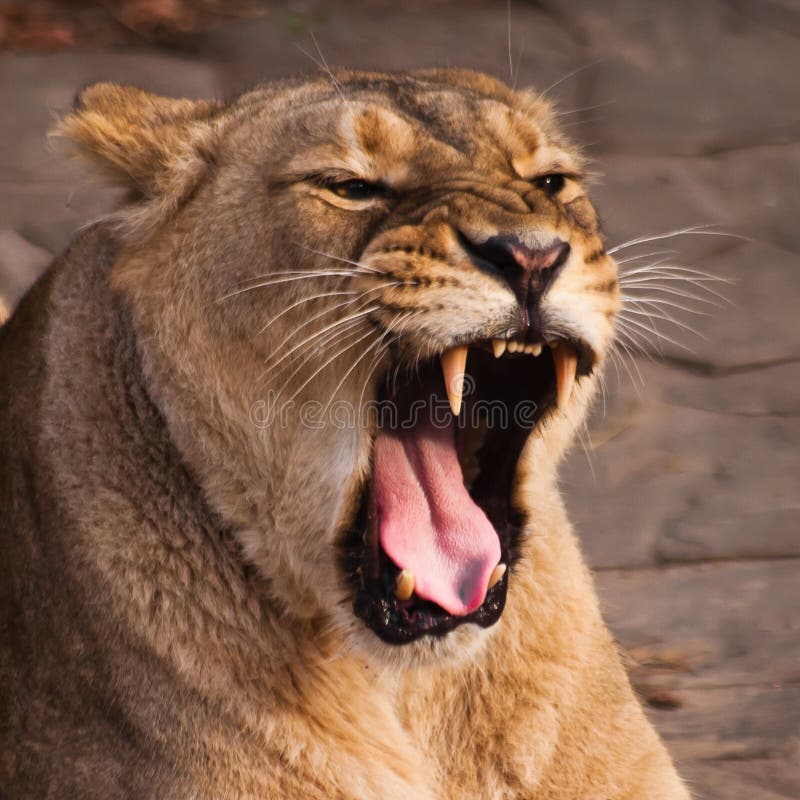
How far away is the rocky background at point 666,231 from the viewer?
4578mm

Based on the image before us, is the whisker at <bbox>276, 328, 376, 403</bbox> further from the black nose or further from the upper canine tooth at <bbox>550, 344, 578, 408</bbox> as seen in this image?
the upper canine tooth at <bbox>550, 344, 578, 408</bbox>

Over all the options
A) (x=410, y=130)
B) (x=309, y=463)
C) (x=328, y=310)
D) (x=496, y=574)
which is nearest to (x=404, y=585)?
(x=496, y=574)

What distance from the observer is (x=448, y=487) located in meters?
3.21

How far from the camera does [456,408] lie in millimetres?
2812

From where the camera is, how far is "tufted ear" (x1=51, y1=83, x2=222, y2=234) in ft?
10.5

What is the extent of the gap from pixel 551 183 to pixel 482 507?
717mm

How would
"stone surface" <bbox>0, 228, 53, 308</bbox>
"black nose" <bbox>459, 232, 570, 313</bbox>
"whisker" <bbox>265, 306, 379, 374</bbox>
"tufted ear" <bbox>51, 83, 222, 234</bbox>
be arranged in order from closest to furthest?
"black nose" <bbox>459, 232, 570, 313</bbox>, "whisker" <bbox>265, 306, 379, 374</bbox>, "tufted ear" <bbox>51, 83, 222, 234</bbox>, "stone surface" <bbox>0, 228, 53, 308</bbox>

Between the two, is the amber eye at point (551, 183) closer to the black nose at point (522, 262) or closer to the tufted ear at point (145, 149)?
the black nose at point (522, 262)

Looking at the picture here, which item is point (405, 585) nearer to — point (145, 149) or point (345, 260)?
point (345, 260)

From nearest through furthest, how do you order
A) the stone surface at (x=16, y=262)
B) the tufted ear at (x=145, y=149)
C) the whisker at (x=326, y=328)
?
the whisker at (x=326, y=328) < the tufted ear at (x=145, y=149) < the stone surface at (x=16, y=262)

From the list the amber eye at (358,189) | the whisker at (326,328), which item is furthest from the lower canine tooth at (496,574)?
the amber eye at (358,189)

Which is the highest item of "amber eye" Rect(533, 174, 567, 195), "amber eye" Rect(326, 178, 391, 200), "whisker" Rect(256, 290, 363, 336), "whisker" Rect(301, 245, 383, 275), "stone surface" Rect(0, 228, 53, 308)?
"amber eye" Rect(533, 174, 567, 195)

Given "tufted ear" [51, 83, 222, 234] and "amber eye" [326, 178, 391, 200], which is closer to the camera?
"amber eye" [326, 178, 391, 200]

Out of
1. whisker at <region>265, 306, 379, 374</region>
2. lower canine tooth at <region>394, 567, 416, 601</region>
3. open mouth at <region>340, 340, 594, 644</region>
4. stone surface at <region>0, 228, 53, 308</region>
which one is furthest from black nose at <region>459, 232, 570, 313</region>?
stone surface at <region>0, 228, 53, 308</region>
